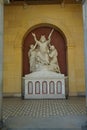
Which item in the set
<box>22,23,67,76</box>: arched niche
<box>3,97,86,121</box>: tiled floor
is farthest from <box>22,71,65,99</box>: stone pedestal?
<box>3,97,86,121</box>: tiled floor

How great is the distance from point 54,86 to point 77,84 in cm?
127

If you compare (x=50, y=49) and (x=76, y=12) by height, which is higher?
(x=76, y=12)

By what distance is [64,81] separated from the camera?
378 inches

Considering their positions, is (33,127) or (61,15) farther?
(61,15)

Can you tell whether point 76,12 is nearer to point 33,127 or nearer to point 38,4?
point 38,4

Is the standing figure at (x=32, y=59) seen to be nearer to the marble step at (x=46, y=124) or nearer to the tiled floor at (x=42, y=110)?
the tiled floor at (x=42, y=110)

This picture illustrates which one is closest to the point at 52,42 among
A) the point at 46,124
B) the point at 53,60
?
the point at 53,60

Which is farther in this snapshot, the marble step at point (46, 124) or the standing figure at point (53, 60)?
the standing figure at point (53, 60)

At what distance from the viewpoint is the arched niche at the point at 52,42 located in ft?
34.8

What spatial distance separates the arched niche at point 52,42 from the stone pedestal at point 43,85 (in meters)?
1.00

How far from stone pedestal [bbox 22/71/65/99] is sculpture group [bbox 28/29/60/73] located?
0.57m

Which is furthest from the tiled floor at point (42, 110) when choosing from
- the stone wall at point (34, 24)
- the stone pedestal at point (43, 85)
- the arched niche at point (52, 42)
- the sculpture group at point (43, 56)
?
the arched niche at point (52, 42)

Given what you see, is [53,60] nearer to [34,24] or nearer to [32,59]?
[32,59]

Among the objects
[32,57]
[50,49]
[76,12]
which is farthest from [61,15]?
[32,57]
